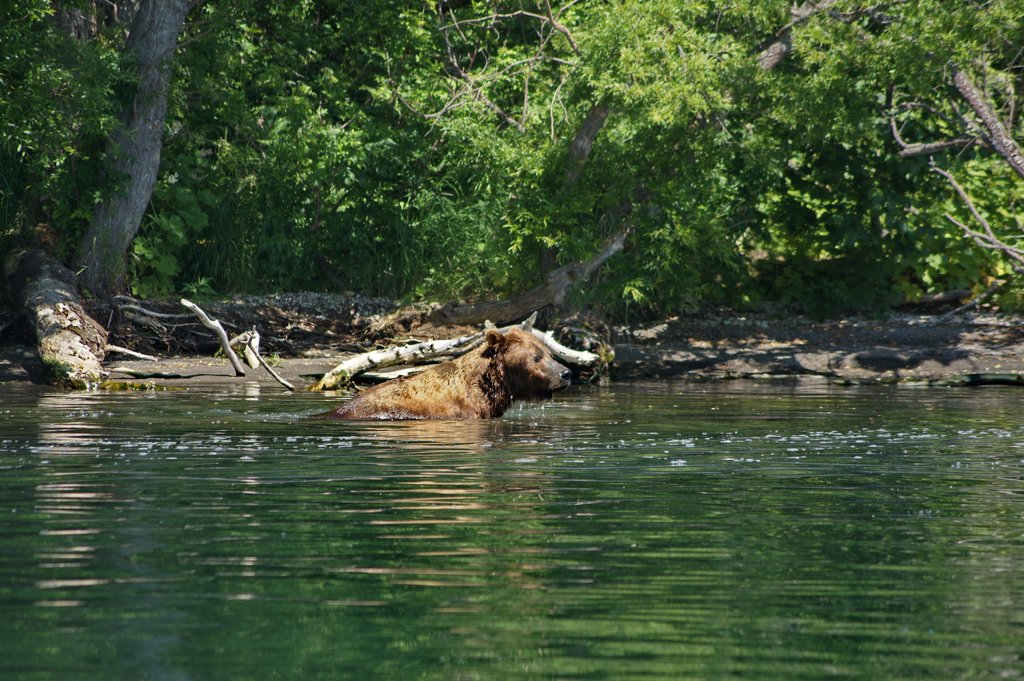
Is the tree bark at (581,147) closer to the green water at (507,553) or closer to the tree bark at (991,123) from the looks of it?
the tree bark at (991,123)

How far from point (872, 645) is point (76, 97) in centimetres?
1620

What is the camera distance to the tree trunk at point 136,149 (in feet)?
69.4

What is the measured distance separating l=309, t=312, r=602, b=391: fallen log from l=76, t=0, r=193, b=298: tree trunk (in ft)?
17.9

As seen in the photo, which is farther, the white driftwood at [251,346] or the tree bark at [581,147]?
the tree bark at [581,147]

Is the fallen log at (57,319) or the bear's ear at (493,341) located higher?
the fallen log at (57,319)

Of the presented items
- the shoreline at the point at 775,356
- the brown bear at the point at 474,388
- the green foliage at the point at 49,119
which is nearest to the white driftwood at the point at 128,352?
the shoreline at the point at 775,356

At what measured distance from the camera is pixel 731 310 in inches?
1015

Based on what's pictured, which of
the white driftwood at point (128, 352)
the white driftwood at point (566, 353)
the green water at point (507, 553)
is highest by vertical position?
the white driftwood at point (128, 352)

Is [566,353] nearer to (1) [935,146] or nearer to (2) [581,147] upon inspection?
(2) [581,147]

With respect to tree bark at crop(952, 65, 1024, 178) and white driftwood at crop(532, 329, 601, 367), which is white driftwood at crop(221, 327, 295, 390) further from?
tree bark at crop(952, 65, 1024, 178)

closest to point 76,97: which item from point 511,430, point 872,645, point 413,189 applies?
point 413,189

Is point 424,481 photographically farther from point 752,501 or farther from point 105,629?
point 105,629

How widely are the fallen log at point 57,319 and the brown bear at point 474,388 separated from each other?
19.9ft

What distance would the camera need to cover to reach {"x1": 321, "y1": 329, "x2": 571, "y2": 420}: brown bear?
1310 cm
